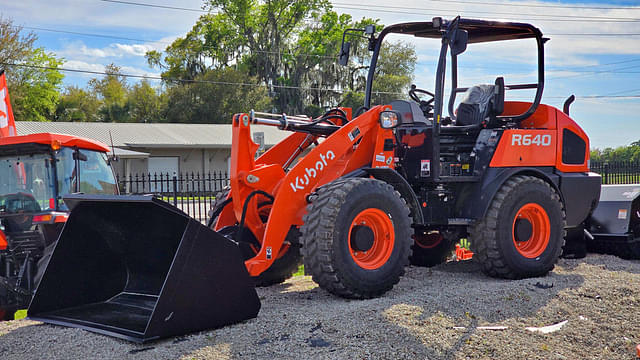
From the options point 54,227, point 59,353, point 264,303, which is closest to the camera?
point 59,353

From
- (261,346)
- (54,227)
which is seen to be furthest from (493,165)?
(54,227)

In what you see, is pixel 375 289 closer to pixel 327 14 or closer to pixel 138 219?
pixel 138 219

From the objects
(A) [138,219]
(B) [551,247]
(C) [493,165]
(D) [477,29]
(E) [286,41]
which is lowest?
(B) [551,247]

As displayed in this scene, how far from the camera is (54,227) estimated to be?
Result: 8117 mm

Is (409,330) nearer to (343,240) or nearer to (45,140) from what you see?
(343,240)

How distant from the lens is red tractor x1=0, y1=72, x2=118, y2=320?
774cm

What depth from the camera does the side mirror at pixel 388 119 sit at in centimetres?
632

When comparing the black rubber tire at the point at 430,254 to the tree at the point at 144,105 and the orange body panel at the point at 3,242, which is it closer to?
the orange body panel at the point at 3,242

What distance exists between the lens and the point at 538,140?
284 inches

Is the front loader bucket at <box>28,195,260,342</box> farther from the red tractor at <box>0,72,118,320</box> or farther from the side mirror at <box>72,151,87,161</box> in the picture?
the side mirror at <box>72,151,87,161</box>

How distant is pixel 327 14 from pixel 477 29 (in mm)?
42628

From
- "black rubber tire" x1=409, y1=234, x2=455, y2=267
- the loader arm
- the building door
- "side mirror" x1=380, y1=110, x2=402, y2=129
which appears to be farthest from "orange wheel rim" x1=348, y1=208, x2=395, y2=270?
the building door

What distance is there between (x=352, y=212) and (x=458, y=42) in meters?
2.17

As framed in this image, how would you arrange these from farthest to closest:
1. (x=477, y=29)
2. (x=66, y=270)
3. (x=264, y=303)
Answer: (x=477, y=29)
(x=264, y=303)
(x=66, y=270)
